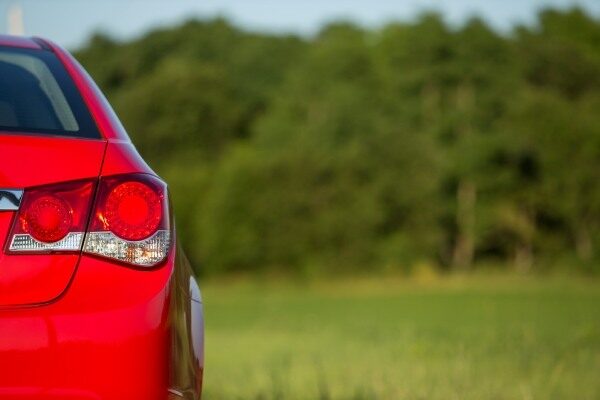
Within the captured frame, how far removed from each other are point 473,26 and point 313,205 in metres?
15.9

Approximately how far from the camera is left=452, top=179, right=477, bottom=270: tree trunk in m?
78.9

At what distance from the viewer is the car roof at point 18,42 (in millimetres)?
3756

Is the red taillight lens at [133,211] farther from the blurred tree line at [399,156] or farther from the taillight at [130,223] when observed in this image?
the blurred tree line at [399,156]

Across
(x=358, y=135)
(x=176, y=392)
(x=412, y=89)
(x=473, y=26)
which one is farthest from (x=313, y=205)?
(x=176, y=392)

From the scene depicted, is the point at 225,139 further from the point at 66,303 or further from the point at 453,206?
the point at 66,303

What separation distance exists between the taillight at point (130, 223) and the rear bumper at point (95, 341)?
3 centimetres

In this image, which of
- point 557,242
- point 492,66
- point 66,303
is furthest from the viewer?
point 492,66

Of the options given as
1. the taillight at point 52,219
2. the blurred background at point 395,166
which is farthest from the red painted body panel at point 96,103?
the blurred background at point 395,166

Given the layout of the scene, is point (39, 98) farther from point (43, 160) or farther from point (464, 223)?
point (464, 223)

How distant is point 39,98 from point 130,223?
581mm

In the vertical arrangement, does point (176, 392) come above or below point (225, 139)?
below

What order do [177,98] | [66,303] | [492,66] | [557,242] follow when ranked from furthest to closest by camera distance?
[177,98], [492,66], [557,242], [66,303]

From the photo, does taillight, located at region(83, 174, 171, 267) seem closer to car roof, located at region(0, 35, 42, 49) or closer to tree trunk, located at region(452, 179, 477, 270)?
car roof, located at region(0, 35, 42, 49)

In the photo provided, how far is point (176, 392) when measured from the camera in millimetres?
3078
